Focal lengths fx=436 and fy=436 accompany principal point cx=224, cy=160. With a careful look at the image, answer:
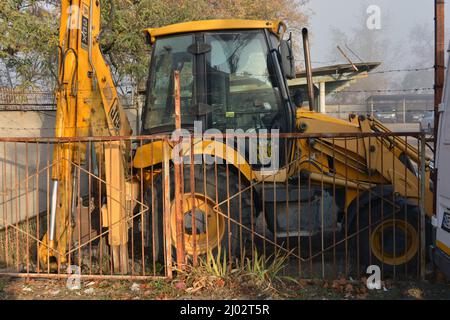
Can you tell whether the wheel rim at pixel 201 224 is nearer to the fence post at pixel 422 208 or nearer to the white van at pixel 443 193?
the fence post at pixel 422 208

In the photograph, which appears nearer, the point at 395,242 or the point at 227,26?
the point at 395,242

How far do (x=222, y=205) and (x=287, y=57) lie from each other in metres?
1.95

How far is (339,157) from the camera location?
18.1 ft

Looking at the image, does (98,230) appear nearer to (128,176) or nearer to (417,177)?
(128,176)

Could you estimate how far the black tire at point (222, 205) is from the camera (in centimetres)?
507

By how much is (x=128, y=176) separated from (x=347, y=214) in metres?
2.73

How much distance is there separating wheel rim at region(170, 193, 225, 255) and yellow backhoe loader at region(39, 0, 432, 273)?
0.01 metres

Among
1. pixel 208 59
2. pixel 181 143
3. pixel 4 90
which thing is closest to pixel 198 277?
pixel 181 143

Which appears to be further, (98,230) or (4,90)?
(4,90)

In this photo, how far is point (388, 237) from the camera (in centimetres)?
499

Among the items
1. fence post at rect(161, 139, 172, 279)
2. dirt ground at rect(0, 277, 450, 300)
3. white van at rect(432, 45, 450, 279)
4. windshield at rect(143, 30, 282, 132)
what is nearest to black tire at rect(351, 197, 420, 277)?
dirt ground at rect(0, 277, 450, 300)
